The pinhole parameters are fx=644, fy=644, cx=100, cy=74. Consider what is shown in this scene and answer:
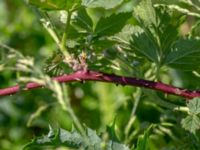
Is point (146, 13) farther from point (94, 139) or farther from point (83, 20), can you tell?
point (94, 139)

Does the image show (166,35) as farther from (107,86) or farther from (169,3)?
(107,86)

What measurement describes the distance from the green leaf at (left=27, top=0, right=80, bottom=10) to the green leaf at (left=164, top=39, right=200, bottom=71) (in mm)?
253

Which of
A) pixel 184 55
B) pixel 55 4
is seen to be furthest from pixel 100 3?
pixel 184 55

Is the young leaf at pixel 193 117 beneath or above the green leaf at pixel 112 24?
beneath

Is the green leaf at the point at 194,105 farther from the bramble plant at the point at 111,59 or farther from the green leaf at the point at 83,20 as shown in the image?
the green leaf at the point at 83,20

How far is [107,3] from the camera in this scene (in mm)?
1211

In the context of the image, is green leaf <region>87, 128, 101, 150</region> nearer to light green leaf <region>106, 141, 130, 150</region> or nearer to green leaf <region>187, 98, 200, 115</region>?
light green leaf <region>106, 141, 130, 150</region>

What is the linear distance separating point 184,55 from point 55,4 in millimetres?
304

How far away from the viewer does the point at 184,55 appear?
132cm

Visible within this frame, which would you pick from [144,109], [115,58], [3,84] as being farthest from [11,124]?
[115,58]

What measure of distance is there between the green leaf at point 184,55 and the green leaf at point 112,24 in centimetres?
12

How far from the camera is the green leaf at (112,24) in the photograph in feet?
4.39

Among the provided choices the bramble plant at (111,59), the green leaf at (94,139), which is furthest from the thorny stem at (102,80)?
the green leaf at (94,139)

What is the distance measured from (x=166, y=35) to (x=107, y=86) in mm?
1231
